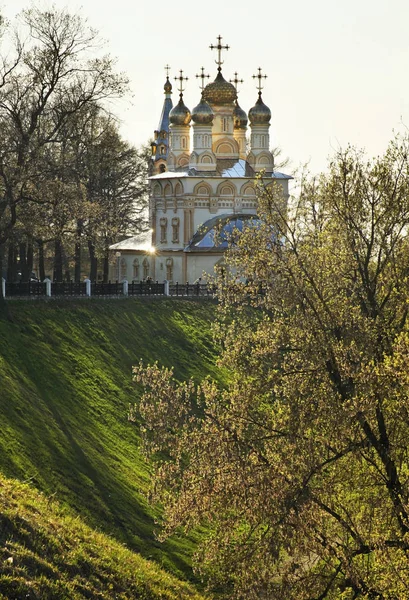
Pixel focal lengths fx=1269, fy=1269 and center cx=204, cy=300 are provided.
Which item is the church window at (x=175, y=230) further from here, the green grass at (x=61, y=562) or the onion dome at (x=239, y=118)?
the green grass at (x=61, y=562)

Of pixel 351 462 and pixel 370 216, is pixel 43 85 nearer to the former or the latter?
pixel 370 216

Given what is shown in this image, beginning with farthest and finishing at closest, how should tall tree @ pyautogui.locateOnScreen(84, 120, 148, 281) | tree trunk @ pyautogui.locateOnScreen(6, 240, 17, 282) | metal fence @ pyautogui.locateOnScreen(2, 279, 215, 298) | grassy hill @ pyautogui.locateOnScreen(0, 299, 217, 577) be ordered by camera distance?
tall tree @ pyautogui.locateOnScreen(84, 120, 148, 281)
tree trunk @ pyautogui.locateOnScreen(6, 240, 17, 282)
metal fence @ pyautogui.locateOnScreen(2, 279, 215, 298)
grassy hill @ pyautogui.locateOnScreen(0, 299, 217, 577)

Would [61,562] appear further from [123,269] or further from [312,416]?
[123,269]

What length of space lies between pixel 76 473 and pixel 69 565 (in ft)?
25.2

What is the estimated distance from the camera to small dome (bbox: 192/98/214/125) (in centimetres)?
5894

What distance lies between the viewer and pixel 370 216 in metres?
19.4

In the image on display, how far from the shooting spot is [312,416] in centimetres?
1758

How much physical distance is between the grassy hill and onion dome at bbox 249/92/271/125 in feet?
63.3

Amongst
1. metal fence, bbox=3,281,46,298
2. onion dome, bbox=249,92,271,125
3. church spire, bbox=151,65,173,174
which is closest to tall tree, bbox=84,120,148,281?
church spire, bbox=151,65,173,174

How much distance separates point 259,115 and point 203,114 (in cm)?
336

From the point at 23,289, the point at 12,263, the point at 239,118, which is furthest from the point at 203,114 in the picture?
the point at 23,289

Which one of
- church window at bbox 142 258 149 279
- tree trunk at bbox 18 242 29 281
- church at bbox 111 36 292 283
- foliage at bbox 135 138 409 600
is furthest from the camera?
church window at bbox 142 258 149 279

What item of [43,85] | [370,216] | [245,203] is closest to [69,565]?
[370,216]

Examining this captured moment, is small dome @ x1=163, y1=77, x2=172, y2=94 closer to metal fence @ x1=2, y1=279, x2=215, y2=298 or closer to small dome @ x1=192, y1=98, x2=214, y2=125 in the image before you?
small dome @ x1=192, y1=98, x2=214, y2=125
